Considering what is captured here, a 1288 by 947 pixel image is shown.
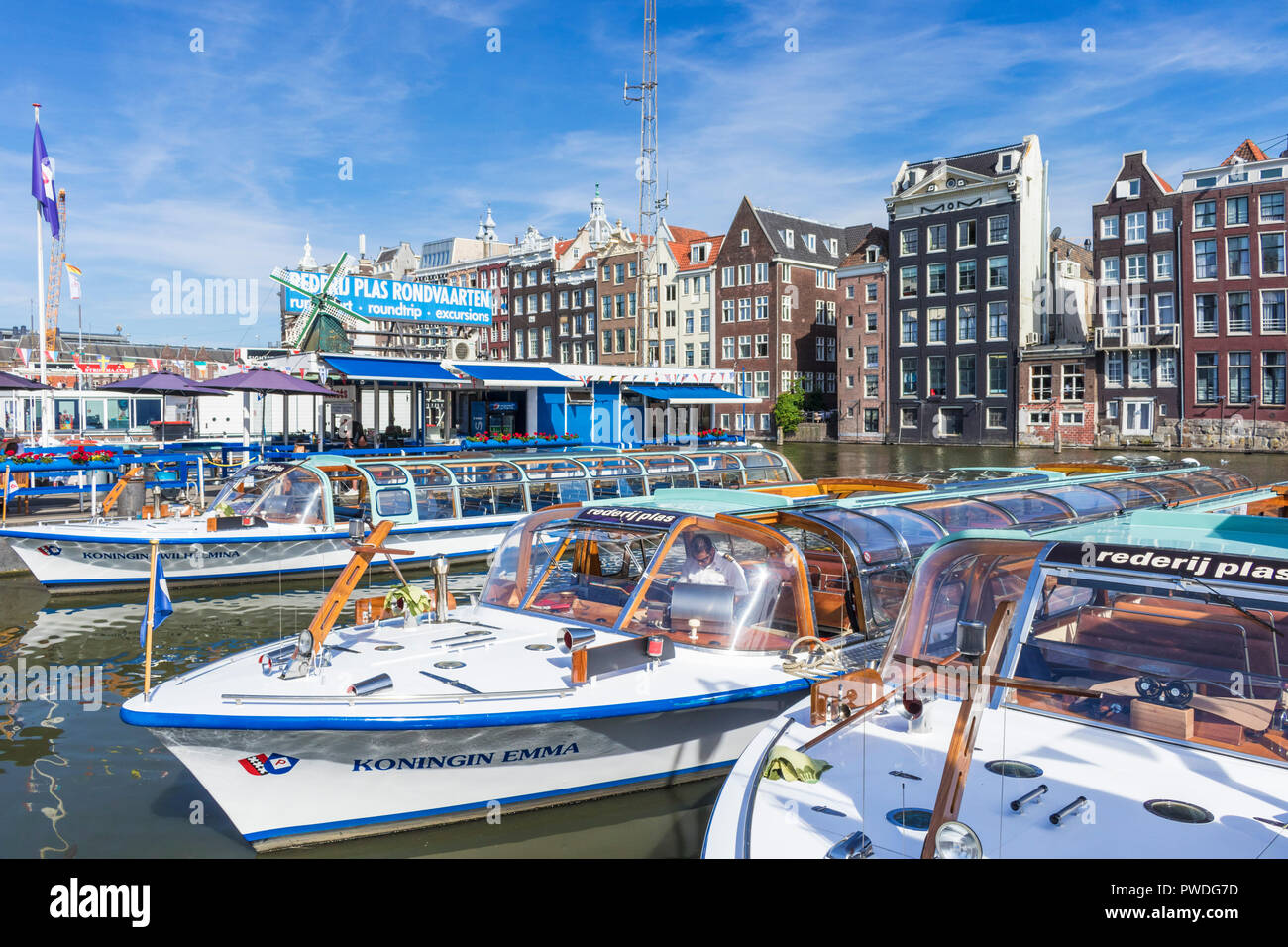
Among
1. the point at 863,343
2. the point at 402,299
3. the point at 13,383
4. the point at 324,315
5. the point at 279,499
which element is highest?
the point at 863,343

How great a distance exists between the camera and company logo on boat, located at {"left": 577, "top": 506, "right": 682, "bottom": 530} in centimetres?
979

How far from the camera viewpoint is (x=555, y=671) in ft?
27.8

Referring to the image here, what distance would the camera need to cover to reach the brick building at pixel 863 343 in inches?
2699

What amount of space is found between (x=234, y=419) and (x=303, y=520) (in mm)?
30724

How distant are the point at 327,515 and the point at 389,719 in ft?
42.0

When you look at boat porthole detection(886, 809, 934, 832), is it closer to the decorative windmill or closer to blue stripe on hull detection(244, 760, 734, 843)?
blue stripe on hull detection(244, 760, 734, 843)

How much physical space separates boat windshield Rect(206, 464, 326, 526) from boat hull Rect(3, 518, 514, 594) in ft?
2.37

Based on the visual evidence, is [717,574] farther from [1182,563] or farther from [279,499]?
[279,499]

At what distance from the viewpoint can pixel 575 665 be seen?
8039mm

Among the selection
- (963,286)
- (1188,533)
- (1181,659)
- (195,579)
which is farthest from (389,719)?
(963,286)

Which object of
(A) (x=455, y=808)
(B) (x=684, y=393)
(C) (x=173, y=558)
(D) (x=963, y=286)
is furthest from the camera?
(D) (x=963, y=286)

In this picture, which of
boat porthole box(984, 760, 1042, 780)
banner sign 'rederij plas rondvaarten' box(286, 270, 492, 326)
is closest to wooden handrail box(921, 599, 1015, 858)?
boat porthole box(984, 760, 1042, 780)

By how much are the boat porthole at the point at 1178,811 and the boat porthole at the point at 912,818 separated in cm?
108

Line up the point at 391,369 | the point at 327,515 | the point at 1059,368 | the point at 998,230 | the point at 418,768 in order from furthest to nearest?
the point at 998,230 → the point at 1059,368 → the point at 391,369 → the point at 327,515 → the point at 418,768
